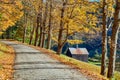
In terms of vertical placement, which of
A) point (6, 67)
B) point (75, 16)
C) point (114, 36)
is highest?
point (75, 16)

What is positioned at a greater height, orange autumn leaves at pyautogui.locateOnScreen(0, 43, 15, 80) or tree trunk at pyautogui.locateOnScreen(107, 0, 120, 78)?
tree trunk at pyautogui.locateOnScreen(107, 0, 120, 78)

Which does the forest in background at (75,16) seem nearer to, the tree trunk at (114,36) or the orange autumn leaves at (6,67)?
the tree trunk at (114,36)

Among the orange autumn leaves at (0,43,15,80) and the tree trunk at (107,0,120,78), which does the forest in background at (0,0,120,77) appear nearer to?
the tree trunk at (107,0,120,78)

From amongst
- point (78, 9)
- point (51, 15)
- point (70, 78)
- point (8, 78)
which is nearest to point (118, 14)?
point (70, 78)

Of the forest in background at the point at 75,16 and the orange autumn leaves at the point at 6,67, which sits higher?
the forest in background at the point at 75,16

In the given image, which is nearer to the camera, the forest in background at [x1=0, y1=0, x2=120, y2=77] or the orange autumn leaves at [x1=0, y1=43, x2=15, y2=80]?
the orange autumn leaves at [x1=0, y1=43, x2=15, y2=80]

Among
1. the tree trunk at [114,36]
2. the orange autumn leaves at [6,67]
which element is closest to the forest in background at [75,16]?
the tree trunk at [114,36]

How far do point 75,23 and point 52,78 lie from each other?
19.9m

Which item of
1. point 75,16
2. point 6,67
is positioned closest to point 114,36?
point 6,67

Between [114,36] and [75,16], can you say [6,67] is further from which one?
[75,16]

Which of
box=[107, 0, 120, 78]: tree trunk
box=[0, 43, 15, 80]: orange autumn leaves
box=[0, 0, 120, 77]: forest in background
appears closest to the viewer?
box=[0, 43, 15, 80]: orange autumn leaves

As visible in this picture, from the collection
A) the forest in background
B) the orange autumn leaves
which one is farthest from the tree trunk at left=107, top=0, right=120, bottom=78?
the orange autumn leaves

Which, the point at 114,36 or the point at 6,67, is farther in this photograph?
the point at 6,67

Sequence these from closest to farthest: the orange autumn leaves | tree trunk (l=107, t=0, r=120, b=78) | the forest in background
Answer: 1. the orange autumn leaves
2. tree trunk (l=107, t=0, r=120, b=78)
3. the forest in background
